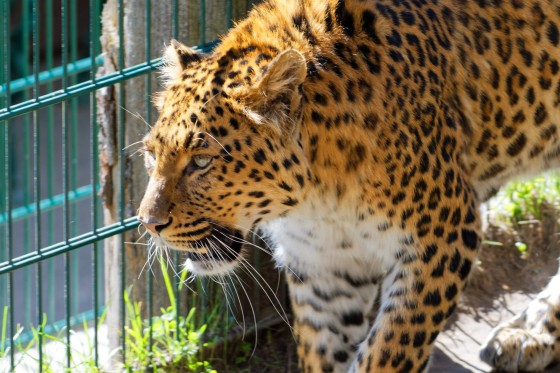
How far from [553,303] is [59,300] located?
609 cm

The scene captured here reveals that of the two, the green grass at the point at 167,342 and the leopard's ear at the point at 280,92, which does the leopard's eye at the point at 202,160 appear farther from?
the green grass at the point at 167,342

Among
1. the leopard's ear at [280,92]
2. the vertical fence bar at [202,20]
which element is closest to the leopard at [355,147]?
the leopard's ear at [280,92]

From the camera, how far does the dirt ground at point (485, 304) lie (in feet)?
19.7

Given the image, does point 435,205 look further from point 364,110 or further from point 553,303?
point 553,303

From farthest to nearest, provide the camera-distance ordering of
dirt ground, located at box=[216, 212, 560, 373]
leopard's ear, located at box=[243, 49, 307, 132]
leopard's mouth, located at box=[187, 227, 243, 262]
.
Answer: dirt ground, located at box=[216, 212, 560, 373] → leopard's mouth, located at box=[187, 227, 243, 262] → leopard's ear, located at box=[243, 49, 307, 132]

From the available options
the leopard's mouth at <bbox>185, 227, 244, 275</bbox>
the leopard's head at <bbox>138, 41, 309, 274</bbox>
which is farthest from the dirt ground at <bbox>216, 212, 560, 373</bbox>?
the leopard's head at <bbox>138, 41, 309, 274</bbox>

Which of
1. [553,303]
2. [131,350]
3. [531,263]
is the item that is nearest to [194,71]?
[131,350]

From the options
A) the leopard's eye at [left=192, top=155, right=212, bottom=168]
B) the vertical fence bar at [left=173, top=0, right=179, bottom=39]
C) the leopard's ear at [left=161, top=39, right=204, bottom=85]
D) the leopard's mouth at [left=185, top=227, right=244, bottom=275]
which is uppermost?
the vertical fence bar at [left=173, top=0, right=179, bottom=39]

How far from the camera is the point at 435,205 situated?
4738 millimetres

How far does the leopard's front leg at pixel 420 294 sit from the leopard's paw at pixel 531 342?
100 cm

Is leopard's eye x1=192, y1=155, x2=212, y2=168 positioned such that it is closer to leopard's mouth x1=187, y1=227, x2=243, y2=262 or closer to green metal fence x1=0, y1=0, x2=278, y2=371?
leopard's mouth x1=187, y1=227, x2=243, y2=262

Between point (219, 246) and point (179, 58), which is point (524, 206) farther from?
point (179, 58)

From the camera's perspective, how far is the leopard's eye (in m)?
4.36

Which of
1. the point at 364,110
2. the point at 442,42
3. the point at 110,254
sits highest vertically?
the point at 442,42
